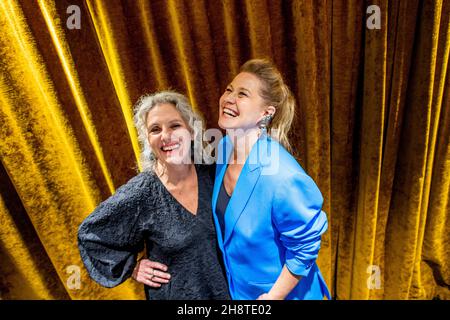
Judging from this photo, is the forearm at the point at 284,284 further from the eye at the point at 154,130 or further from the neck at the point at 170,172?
the eye at the point at 154,130

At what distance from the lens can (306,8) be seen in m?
1.04

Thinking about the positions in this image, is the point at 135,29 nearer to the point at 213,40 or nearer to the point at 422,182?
the point at 213,40

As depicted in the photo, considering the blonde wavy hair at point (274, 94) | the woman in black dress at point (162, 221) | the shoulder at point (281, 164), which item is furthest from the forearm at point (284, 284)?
the blonde wavy hair at point (274, 94)

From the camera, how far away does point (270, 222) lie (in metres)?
0.86

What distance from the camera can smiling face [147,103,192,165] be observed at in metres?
0.88

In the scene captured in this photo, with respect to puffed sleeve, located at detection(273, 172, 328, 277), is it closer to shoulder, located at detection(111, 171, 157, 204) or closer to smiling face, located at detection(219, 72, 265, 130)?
smiling face, located at detection(219, 72, 265, 130)

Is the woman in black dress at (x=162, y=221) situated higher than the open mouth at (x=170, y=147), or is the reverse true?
the open mouth at (x=170, y=147)

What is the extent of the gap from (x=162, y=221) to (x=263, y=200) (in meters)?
0.30

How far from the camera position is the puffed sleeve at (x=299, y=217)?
809 mm

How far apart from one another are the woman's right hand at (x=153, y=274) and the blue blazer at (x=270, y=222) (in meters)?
0.20

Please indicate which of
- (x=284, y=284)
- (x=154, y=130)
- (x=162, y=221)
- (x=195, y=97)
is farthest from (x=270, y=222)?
(x=195, y=97)

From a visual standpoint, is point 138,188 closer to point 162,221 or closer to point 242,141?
point 162,221

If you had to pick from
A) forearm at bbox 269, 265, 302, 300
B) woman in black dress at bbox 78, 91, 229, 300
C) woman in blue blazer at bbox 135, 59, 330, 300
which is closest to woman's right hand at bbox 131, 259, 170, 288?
woman in black dress at bbox 78, 91, 229, 300
